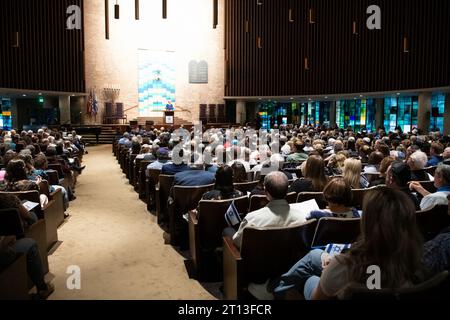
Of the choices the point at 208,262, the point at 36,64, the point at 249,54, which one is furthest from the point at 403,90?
the point at 36,64

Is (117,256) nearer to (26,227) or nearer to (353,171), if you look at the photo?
(26,227)

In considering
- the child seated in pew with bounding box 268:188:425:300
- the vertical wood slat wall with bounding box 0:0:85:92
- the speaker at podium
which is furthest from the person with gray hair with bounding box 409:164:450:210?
the speaker at podium

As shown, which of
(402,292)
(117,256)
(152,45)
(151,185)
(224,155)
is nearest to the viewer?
(402,292)

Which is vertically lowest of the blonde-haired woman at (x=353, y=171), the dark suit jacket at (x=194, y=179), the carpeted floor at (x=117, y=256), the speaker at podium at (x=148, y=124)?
the carpeted floor at (x=117, y=256)

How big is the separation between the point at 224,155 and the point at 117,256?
3070 millimetres

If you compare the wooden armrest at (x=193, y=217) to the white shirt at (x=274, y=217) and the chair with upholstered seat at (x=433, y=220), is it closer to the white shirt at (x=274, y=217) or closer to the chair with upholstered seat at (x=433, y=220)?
the white shirt at (x=274, y=217)

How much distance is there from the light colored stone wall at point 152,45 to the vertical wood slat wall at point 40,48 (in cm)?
114

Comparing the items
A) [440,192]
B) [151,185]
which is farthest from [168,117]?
[440,192]

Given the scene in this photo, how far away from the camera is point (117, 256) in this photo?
4.35 m

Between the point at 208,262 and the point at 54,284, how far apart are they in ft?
4.65

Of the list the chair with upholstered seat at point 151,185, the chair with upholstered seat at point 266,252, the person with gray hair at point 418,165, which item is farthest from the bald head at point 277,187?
the chair with upholstered seat at point 151,185

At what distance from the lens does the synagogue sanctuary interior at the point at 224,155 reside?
2.54 meters

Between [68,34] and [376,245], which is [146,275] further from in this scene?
[68,34]
